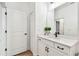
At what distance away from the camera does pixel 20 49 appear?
2578 mm

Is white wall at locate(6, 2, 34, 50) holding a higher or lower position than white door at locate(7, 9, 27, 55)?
higher

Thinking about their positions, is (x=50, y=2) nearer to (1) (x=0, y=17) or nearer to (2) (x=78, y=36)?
(2) (x=78, y=36)

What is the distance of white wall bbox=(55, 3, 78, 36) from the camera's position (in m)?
1.42

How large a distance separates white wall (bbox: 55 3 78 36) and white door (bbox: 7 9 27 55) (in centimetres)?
127

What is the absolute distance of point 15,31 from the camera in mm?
→ 2453

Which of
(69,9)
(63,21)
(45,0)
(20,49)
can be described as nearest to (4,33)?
(20,49)

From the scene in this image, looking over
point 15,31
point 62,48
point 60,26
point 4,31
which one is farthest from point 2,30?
point 62,48

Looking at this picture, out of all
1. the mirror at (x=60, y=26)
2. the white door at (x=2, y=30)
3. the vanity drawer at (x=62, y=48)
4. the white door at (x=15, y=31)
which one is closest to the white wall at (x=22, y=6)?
the white door at (x=15, y=31)

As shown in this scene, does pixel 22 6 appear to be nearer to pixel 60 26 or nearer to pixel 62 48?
pixel 60 26

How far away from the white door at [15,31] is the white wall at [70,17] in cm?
127

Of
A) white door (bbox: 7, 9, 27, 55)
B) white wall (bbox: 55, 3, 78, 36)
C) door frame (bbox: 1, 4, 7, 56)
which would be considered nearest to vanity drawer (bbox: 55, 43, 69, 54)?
white wall (bbox: 55, 3, 78, 36)

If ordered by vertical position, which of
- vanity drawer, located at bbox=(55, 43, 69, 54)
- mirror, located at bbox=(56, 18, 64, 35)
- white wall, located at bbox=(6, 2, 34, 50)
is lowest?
vanity drawer, located at bbox=(55, 43, 69, 54)

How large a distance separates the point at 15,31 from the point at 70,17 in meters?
1.62

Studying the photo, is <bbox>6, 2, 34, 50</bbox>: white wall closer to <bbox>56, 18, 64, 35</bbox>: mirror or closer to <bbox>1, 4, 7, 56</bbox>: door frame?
<bbox>1, 4, 7, 56</bbox>: door frame
